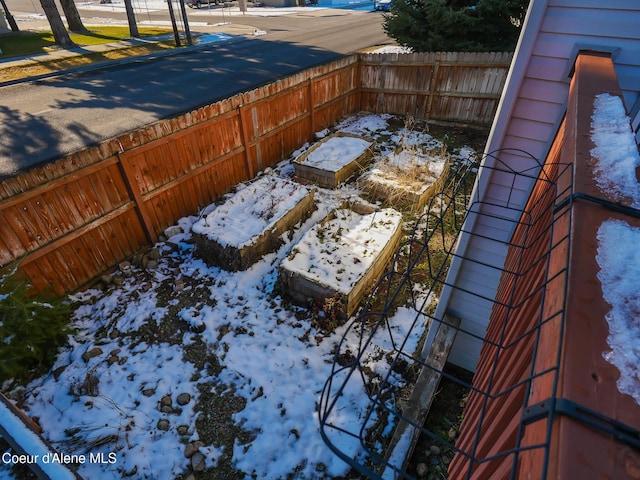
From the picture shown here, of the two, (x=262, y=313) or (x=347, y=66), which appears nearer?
(x=262, y=313)

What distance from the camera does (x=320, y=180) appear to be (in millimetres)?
7848

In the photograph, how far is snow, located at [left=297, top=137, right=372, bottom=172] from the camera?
26.0 ft

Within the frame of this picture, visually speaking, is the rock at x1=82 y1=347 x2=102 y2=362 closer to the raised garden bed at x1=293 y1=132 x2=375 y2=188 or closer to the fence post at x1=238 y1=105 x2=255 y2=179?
→ the fence post at x1=238 y1=105 x2=255 y2=179

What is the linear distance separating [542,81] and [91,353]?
5.93 m

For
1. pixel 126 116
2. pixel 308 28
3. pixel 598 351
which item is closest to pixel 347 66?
pixel 126 116

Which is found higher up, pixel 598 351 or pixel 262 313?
pixel 598 351

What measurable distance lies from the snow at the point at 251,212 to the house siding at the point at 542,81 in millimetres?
3426

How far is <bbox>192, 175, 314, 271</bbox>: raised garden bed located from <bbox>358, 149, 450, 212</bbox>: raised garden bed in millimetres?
1526

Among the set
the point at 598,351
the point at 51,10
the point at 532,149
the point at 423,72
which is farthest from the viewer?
the point at 51,10

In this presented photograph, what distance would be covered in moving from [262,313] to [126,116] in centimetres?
603

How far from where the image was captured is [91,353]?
181 inches

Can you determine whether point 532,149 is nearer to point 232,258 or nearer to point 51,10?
point 232,258

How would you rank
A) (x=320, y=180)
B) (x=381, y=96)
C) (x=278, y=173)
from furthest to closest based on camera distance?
1. (x=381, y=96)
2. (x=278, y=173)
3. (x=320, y=180)

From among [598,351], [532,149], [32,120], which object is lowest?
[32,120]
